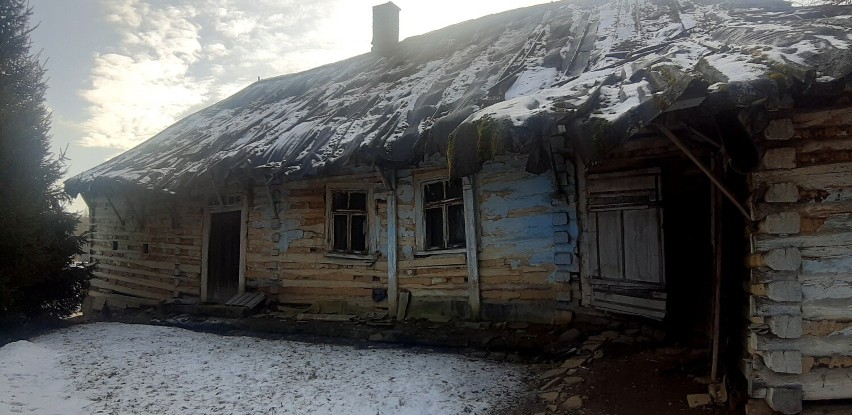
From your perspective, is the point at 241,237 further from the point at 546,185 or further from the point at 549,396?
the point at 549,396

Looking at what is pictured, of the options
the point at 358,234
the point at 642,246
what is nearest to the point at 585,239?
the point at 642,246

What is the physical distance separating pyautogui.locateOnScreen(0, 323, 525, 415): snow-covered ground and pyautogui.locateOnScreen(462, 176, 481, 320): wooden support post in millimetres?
1352

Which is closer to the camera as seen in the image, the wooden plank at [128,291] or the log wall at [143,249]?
the log wall at [143,249]

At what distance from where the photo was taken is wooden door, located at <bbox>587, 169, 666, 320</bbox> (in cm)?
622

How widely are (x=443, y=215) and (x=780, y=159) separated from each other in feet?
16.2

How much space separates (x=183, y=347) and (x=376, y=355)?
3.16 metres

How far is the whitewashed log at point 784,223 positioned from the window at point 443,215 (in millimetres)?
4542

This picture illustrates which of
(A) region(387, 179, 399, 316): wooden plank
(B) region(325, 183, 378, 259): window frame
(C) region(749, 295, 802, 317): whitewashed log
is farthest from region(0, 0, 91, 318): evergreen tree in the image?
(C) region(749, 295, 802, 317): whitewashed log

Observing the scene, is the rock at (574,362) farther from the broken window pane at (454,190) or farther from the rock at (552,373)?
the broken window pane at (454,190)

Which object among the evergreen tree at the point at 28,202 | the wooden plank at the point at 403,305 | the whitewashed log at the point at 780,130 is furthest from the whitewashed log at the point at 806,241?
the evergreen tree at the point at 28,202

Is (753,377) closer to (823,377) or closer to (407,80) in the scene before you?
(823,377)

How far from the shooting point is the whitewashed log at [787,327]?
3.92m

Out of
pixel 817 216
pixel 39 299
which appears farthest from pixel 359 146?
pixel 39 299

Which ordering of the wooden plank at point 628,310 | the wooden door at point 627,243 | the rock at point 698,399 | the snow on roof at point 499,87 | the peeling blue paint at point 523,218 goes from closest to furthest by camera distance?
the snow on roof at point 499,87
the rock at point 698,399
the wooden plank at point 628,310
the wooden door at point 627,243
the peeling blue paint at point 523,218
